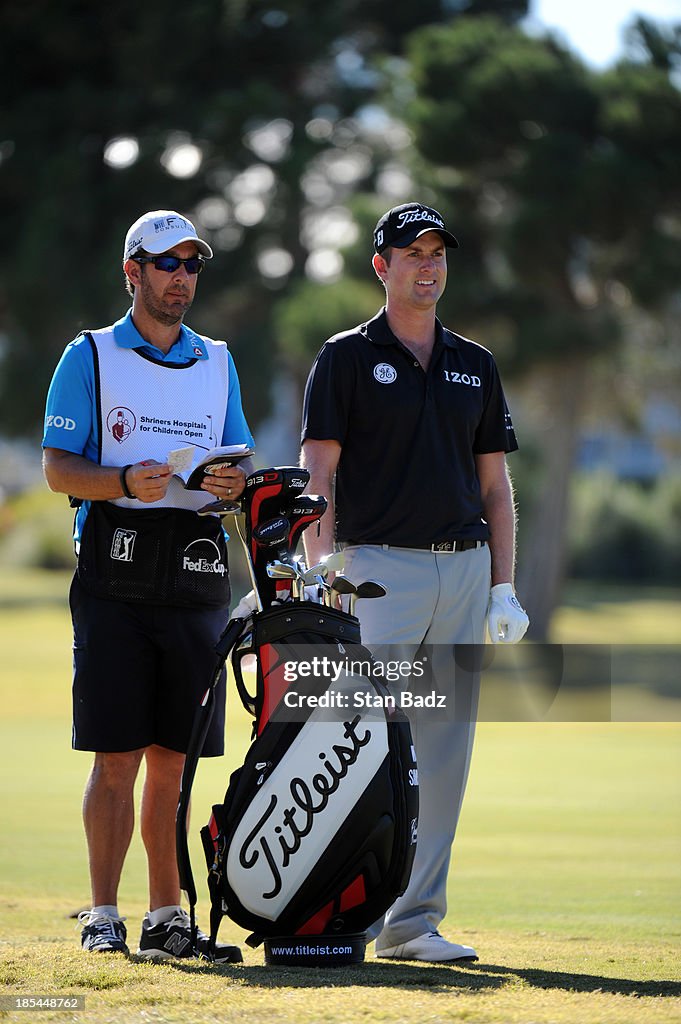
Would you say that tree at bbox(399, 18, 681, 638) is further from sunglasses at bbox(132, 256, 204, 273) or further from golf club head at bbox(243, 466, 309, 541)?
golf club head at bbox(243, 466, 309, 541)

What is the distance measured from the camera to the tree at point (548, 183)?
20.3 m

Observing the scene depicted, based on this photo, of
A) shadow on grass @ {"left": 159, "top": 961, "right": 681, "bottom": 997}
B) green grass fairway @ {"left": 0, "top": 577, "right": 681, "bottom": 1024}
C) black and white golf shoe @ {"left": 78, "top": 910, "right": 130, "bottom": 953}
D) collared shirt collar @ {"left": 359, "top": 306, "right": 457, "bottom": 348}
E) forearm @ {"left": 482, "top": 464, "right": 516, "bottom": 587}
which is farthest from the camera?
forearm @ {"left": 482, "top": 464, "right": 516, "bottom": 587}

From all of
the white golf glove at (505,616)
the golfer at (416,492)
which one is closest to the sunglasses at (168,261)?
the golfer at (416,492)

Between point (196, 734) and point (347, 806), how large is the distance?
0.47m

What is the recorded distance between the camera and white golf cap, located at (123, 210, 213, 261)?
4.45 meters

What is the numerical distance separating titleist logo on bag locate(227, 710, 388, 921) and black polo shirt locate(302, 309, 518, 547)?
1024 mm

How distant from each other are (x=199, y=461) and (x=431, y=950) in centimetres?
161

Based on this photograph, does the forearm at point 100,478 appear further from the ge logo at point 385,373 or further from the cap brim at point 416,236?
the cap brim at point 416,236

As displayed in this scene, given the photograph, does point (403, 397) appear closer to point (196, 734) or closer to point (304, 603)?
point (304, 603)

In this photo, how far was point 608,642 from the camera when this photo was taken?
2600 cm

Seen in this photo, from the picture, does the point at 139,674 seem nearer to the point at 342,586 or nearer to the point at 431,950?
the point at 342,586

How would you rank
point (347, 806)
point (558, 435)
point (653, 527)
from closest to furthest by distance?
point (347, 806)
point (558, 435)
point (653, 527)

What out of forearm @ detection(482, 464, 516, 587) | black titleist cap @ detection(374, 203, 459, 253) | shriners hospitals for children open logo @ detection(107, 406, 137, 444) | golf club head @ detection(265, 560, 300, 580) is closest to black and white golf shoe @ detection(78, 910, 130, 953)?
golf club head @ detection(265, 560, 300, 580)

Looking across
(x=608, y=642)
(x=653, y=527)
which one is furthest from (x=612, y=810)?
(x=653, y=527)
